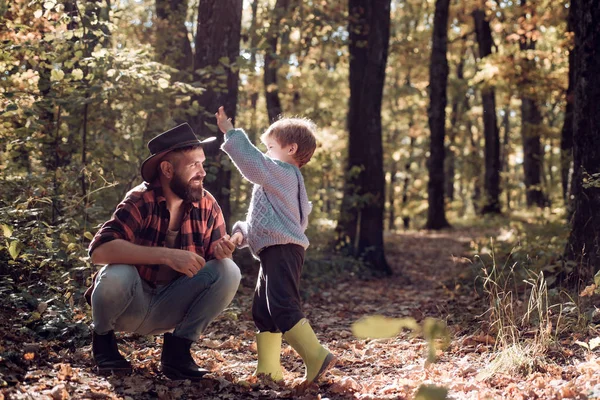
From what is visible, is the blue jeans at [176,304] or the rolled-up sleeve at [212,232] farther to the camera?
the rolled-up sleeve at [212,232]

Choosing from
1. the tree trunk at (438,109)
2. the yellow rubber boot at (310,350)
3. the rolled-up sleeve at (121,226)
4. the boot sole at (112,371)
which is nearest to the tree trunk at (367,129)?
the tree trunk at (438,109)

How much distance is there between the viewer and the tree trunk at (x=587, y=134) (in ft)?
22.1

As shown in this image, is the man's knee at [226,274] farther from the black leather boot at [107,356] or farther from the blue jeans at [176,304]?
the black leather boot at [107,356]

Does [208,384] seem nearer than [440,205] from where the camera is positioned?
Yes

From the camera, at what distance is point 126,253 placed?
395 centimetres

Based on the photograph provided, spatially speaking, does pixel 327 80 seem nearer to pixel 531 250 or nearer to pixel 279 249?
pixel 531 250

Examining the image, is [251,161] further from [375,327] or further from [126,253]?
[375,327]

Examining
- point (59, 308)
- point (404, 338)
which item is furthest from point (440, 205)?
point (59, 308)

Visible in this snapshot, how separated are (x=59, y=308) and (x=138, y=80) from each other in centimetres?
242

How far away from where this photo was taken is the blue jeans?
13.5 feet

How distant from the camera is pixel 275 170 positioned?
169 inches

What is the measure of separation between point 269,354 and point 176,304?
27.6 inches

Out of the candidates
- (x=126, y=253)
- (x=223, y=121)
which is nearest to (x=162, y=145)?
(x=223, y=121)

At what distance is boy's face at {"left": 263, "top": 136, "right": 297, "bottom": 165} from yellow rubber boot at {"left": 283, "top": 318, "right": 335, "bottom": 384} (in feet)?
3.53
